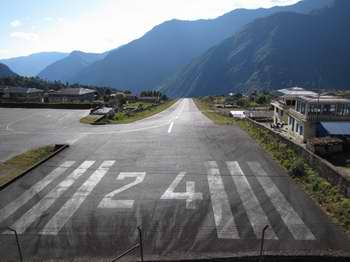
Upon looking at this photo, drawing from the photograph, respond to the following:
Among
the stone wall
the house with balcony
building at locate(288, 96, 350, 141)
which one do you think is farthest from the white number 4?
the house with balcony

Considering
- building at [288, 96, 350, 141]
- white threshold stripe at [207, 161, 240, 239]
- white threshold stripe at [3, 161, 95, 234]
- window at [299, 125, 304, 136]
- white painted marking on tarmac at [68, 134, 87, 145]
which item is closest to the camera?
white threshold stripe at [207, 161, 240, 239]

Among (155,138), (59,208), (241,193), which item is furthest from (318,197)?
(155,138)

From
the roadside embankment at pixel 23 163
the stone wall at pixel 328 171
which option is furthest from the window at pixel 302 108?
the roadside embankment at pixel 23 163

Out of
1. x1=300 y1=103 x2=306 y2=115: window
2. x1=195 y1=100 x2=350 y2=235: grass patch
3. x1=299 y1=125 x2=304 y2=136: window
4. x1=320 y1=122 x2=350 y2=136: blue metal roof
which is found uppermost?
x1=300 y1=103 x2=306 y2=115: window

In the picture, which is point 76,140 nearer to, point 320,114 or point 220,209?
point 220,209

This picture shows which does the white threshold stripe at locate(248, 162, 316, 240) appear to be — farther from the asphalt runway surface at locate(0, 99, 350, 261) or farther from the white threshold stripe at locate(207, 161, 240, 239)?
the white threshold stripe at locate(207, 161, 240, 239)

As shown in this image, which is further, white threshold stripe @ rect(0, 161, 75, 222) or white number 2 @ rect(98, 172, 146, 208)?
white number 2 @ rect(98, 172, 146, 208)

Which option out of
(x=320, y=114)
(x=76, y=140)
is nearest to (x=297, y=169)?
(x=76, y=140)
